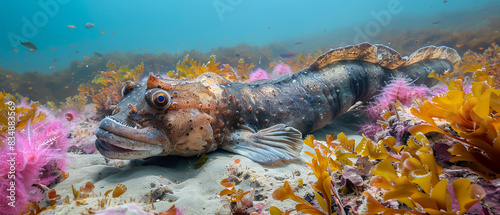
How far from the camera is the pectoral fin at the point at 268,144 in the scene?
2.66m

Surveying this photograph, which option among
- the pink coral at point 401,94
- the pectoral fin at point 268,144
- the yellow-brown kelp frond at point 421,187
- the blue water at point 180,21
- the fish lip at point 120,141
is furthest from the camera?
the blue water at point 180,21

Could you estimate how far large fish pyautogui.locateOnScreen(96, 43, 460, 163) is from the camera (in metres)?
2.52

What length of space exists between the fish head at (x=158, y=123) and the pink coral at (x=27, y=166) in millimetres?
441

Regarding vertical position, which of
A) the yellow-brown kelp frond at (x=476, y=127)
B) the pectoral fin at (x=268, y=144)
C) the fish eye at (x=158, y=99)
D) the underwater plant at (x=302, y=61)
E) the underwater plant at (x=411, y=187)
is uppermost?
the underwater plant at (x=302, y=61)

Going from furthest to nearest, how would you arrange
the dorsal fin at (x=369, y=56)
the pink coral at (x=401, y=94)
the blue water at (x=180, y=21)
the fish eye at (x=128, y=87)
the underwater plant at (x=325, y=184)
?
the blue water at (x=180, y=21), the dorsal fin at (x=369, y=56), the pink coral at (x=401, y=94), the fish eye at (x=128, y=87), the underwater plant at (x=325, y=184)

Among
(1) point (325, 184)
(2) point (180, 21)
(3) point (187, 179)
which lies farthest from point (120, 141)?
(2) point (180, 21)

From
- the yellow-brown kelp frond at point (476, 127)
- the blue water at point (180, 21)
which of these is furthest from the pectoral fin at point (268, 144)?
the blue water at point (180, 21)

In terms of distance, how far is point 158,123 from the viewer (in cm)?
259

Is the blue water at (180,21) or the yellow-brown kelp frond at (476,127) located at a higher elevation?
the blue water at (180,21)

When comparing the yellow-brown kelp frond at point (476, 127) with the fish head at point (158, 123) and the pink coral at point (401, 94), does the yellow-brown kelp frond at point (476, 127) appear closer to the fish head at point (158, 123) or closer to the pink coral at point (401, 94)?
the fish head at point (158, 123)

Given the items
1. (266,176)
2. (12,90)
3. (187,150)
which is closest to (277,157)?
(266,176)

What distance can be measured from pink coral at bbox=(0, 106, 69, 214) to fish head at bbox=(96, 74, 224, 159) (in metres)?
0.44

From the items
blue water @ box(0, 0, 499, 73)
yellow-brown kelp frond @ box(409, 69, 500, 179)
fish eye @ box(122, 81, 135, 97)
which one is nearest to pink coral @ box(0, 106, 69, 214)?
fish eye @ box(122, 81, 135, 97)

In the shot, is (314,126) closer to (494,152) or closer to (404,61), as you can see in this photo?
(404,61)
